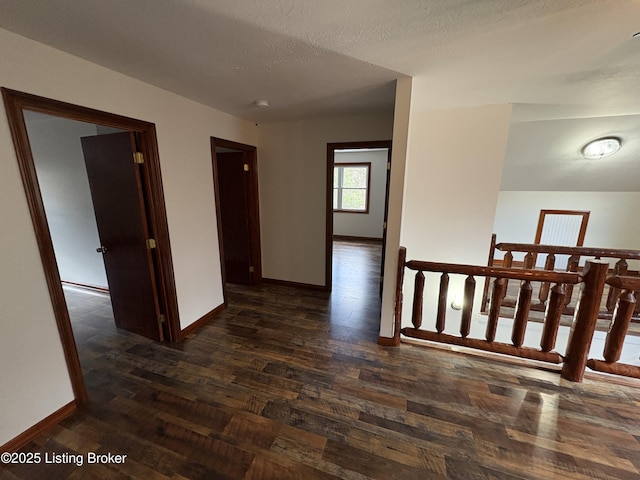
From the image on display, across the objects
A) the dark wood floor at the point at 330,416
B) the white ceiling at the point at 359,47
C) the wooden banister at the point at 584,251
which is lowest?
the dark wood floor at the point at 330,416

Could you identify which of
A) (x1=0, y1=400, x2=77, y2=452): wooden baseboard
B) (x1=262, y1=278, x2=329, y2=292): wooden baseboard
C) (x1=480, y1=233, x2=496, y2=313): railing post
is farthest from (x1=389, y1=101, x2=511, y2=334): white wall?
(x1=0, y1=400, x2=77, y2=452): wooden baseboard

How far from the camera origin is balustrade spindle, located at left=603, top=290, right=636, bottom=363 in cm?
168

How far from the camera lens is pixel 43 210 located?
1.47 meters

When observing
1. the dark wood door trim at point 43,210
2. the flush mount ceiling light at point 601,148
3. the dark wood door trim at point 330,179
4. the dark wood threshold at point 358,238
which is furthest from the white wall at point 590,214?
the dark wood door trim at point 43,210

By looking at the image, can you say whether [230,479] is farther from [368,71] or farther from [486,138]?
[486,138]

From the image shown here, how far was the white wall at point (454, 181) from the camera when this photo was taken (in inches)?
105

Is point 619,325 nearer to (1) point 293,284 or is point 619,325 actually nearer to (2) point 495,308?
(2) point 495,308

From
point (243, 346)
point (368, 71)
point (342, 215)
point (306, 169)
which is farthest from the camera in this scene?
point (342, 215)

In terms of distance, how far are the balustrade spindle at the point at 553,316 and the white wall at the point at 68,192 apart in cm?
471

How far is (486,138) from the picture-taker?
2660 millimetres

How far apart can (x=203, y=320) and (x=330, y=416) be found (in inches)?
69.4

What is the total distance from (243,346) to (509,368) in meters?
2.30

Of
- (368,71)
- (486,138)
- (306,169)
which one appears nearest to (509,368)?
(486,138)

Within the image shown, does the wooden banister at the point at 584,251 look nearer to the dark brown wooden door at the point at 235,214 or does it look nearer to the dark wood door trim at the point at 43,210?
the dark brown wooden door at the point at 235,214
